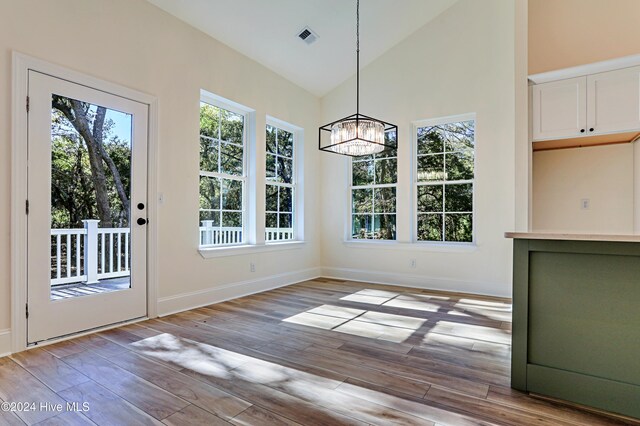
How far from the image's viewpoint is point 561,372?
1.86 m

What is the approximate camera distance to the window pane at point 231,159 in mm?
4340

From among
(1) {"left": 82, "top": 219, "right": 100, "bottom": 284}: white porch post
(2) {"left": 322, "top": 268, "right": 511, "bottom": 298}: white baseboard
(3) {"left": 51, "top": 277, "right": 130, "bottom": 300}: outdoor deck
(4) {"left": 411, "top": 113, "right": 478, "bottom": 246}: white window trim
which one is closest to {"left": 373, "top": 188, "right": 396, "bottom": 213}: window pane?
(4) {"left": 411, "top": 113, "right": 478, "bottom": 246}: white window trim

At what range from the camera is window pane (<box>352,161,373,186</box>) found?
18.0 ft

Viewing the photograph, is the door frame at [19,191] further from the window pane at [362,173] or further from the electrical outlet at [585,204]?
the electrical outlet at [585,204]

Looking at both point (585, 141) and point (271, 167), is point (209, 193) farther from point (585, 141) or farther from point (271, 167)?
point (585, 141)

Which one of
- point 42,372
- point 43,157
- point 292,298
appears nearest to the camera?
point 42,372

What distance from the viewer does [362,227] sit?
5598 millimetres

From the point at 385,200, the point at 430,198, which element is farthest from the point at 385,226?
the point at 430,198

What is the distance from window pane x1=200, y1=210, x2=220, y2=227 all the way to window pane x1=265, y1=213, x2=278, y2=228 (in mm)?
885

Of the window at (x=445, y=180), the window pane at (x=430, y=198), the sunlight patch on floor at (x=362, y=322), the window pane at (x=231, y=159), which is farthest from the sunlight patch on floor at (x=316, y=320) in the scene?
the window pane at (x=430, y=198)

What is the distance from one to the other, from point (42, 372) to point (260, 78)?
3.91 m

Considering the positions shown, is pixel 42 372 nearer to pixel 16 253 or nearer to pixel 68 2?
pixel 16 253

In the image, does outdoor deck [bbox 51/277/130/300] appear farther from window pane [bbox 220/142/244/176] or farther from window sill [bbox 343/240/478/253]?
window sill [bbox 343/240/478/253]

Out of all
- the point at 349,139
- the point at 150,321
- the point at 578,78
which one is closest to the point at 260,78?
the point at 349,139
